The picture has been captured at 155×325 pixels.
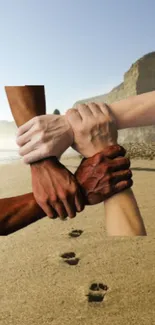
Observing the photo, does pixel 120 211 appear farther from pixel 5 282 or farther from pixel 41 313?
pixel 5 282

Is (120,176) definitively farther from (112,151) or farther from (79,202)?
(79,202)

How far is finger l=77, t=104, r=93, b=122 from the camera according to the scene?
1900 millimetres

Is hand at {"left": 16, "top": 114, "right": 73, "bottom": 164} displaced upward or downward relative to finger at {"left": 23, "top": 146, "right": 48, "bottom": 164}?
upward

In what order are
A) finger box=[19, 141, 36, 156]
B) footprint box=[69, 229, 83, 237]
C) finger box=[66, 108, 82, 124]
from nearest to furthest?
finger box=[19, 141, 36, 156]
finger box=[66, 108, 82, 124]
footprint box=[69, 229, 83, 237]

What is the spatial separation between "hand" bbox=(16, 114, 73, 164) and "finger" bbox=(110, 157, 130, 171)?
0.71 feet

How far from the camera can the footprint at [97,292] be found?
3.08 m

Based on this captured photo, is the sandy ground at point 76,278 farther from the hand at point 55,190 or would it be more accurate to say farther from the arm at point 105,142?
the hand at point 55,190

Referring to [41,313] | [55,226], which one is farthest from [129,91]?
[41,313]

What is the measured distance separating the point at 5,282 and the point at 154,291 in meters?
1.18

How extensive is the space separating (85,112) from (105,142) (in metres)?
0.16

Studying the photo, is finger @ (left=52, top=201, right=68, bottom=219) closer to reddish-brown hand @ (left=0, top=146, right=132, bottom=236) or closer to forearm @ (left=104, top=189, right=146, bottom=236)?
reddish-brown hand @ (left=0, top=146, right=132, bottom=236)

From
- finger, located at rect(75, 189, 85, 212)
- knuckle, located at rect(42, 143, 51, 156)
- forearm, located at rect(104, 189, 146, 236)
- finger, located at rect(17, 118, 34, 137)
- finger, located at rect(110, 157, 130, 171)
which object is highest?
finger, located at rect(17, 118, 34, 137)

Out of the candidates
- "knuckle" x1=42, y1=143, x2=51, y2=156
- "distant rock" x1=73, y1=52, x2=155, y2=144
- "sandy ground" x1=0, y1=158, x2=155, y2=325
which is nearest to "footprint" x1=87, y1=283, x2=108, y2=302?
"sandy ground" x1=0, y1=158, x2=155, y2=325

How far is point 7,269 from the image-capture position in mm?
3711
